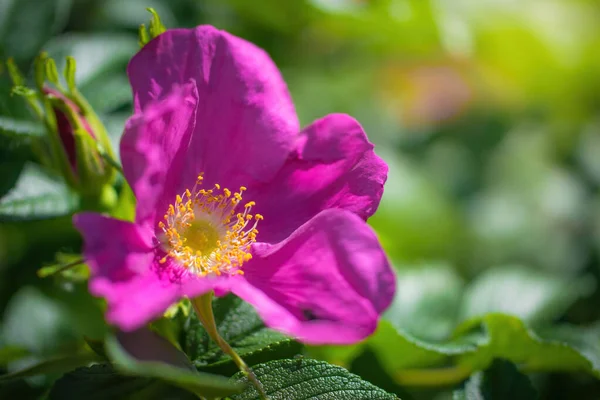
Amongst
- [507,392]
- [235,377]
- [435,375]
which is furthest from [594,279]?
[235,377]

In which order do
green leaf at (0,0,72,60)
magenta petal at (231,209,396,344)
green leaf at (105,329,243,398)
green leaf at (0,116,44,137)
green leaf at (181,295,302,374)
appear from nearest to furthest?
green leaf at (105,329,243,398), magenta petal at (231,209,396,344), green leaf at (181,295,302,374), green leaf at (0,116,44,137), green leaf at (0,0,72,60)

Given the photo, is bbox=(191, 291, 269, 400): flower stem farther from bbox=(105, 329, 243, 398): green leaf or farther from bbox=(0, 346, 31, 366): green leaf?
bbox=(0, 346, 31, 366): green leaf

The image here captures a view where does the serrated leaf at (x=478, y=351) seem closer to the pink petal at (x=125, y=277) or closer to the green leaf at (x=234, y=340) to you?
the green leaf at (x=234, y=340)

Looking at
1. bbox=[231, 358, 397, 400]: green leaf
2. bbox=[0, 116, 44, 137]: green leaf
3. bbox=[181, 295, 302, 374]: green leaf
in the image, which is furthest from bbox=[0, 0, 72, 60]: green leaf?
bbox=[231, 358, 397, 400]: green leaf

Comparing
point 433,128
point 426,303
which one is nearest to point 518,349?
point 426,303

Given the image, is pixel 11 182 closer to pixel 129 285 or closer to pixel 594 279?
pixel 129 285

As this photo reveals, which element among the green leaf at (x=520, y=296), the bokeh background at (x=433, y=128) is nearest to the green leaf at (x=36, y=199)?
the bokeh background at (x=433, y=128)
